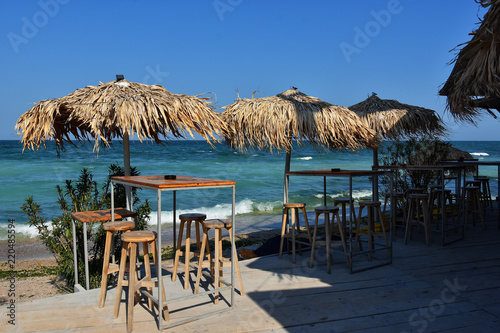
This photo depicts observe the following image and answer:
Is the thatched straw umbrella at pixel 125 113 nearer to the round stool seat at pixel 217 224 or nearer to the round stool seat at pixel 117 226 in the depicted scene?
the round stool seat at pixel 117 226

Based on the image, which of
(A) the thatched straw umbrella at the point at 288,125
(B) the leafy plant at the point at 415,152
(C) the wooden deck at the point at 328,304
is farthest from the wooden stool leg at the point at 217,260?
(B) the leafy plant at the point at 415,152

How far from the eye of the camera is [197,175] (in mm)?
22828

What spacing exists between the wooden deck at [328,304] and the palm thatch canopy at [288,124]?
1.77 meters

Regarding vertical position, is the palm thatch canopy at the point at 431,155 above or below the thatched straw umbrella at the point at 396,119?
below

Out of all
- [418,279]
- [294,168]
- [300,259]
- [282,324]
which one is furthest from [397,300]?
[294,168]

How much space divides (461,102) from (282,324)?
2939 mm

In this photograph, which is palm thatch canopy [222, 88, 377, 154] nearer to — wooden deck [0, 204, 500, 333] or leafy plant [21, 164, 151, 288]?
leafy plant [21, 164, 151, 288]

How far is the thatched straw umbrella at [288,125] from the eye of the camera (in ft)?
16.6

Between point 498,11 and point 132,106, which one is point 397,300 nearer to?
point 498,11

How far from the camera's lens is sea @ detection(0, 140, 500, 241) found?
11102 mm

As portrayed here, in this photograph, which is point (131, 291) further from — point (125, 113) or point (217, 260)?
point (125, 113)

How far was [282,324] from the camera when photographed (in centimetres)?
266

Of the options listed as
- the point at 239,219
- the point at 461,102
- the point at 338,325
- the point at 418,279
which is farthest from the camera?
the point at 239,219

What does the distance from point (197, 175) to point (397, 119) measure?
17.3 m
